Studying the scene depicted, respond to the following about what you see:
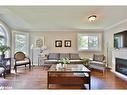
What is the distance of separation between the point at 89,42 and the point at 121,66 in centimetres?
387

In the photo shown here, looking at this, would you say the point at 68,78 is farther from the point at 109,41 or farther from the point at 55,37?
the point at 55,37

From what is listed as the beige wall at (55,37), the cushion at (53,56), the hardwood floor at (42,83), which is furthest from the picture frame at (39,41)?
the hardwood floor at (42,83)

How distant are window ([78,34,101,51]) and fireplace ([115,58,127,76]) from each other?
3078mm

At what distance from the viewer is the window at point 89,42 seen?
34.3 feet

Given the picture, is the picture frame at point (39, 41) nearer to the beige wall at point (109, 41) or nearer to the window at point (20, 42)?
the window at point (20, 42)

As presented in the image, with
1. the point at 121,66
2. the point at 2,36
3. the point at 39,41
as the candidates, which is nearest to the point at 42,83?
the point at 121,66

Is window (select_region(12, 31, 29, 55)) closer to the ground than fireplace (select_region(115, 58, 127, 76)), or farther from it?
farther from it

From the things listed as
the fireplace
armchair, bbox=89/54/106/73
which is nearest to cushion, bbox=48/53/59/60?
armchair, bbox=89/54/106/73

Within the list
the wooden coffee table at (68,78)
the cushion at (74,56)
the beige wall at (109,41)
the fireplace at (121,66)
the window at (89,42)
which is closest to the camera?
the wooden coffee table at (68,78)

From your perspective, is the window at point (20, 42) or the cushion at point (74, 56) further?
the window at point (20, 42)

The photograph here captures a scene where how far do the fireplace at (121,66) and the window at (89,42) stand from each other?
3.08m

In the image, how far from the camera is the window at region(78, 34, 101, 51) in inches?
412

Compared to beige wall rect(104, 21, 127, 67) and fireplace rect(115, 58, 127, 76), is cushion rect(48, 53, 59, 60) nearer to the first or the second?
beige wall rect(104, 21, 127, 67)
